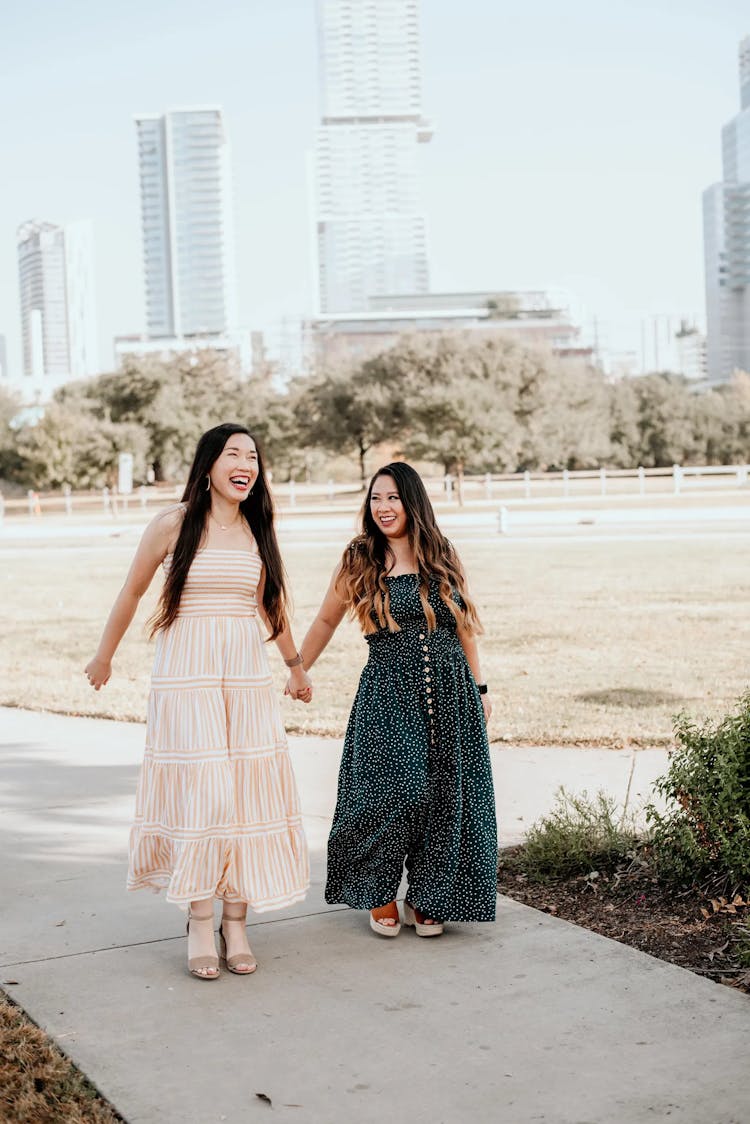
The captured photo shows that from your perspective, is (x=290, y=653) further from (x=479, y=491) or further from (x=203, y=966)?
(x=479, y=491)

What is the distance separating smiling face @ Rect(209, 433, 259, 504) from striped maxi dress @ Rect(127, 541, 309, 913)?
0.21m

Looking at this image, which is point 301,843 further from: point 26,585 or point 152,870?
point 26,585

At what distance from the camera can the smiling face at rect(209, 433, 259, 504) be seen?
428cm

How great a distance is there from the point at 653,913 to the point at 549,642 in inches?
303

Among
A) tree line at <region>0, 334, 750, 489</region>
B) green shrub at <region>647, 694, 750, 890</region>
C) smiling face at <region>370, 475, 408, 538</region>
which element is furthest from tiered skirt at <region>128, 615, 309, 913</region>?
tree line at <region>0, 334, 750, 489</region>

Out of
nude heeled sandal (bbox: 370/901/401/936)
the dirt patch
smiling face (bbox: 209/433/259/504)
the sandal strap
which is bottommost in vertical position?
the dirt patch

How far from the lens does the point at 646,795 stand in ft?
20.9

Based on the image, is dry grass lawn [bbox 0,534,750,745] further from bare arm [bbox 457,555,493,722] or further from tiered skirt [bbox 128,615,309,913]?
tiered skirt [bbox 128,615,309,913]

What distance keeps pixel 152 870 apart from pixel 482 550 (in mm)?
20167

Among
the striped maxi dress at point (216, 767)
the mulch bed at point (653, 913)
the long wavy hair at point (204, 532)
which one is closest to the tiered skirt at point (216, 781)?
the striped maxi dress at point (216, 767)

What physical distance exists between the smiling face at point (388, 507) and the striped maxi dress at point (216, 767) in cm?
54

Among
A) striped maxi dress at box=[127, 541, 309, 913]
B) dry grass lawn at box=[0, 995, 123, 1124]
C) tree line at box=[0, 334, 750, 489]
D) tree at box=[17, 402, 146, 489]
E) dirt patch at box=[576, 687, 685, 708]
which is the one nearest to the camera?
dry grass lawn at box=[0, 995, 123, 1124]

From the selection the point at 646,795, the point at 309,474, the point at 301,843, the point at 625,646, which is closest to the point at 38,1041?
the point at 301,843

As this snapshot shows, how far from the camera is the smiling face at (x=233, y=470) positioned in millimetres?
4281
